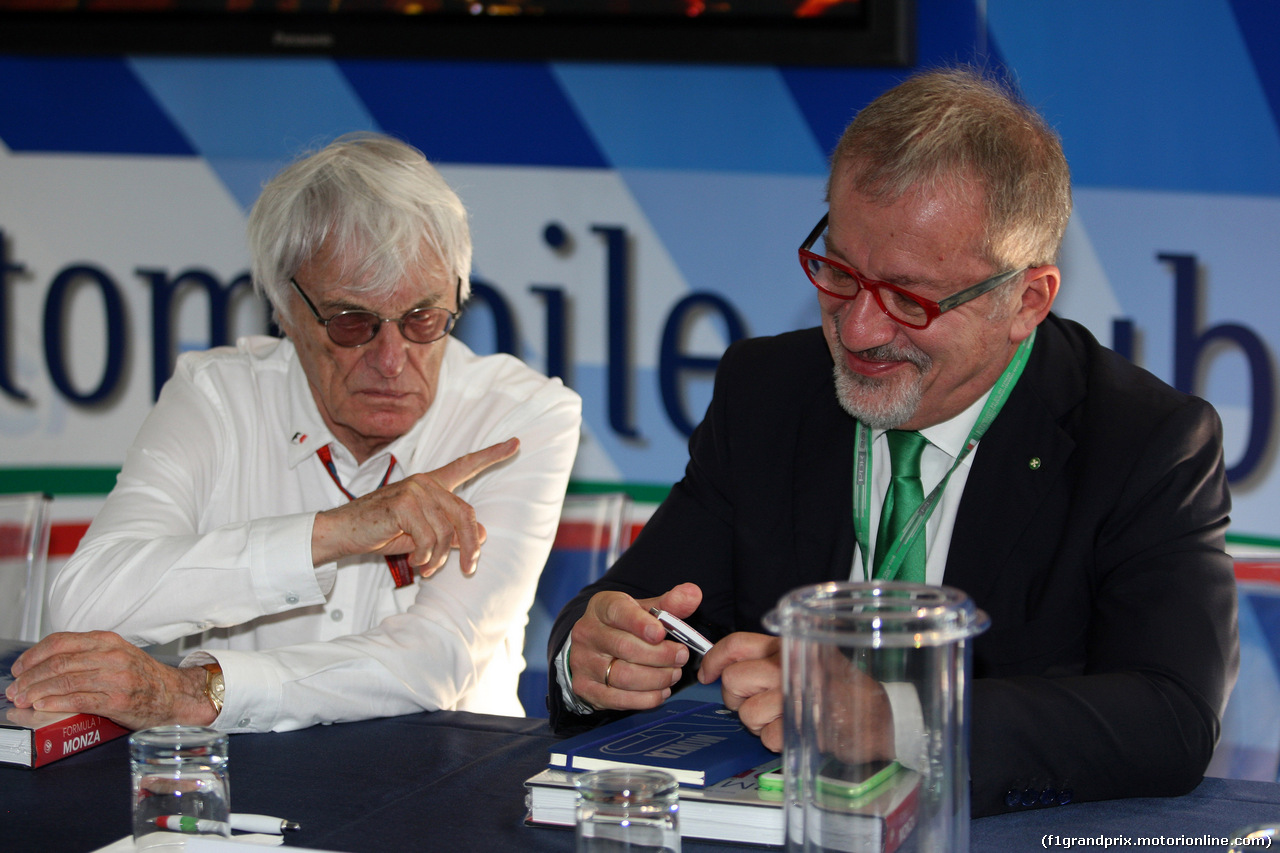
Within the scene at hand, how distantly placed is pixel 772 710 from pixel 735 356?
3.24 feet

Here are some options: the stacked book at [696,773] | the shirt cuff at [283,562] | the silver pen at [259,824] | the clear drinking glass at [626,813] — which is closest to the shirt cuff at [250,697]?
the shirt cuff at [283,562]

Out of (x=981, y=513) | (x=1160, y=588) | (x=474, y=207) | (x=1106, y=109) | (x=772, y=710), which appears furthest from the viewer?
(x=474, y=207)

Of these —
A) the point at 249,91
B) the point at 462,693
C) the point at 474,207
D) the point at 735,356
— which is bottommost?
the point at 462,693

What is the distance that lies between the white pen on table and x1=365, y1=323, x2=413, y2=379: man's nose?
87 cm

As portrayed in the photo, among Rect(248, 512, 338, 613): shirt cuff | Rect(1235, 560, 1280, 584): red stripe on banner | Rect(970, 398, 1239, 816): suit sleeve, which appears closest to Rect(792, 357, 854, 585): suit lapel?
Rect(970, 398, 1239, 816): suit sleeve

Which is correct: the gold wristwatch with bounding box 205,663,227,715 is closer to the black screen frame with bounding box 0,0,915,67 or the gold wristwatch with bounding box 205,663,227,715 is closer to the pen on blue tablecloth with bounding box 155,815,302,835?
the pen on blue tablecloth with bounding box 155,815,302,835

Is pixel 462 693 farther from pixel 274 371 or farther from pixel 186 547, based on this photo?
pixel 274 371

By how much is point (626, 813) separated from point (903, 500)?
0.99 metres

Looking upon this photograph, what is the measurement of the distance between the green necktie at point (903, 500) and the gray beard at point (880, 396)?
3.2 inches

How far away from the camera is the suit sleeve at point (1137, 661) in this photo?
1418 millimetres

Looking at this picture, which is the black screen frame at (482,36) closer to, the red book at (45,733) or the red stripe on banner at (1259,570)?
the red stripe on banner at (1259,570)

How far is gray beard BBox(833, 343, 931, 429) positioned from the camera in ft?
6.19

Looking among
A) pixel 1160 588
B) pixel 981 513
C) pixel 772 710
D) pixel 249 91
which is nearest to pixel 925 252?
pixel 981 513

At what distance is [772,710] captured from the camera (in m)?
1.40
